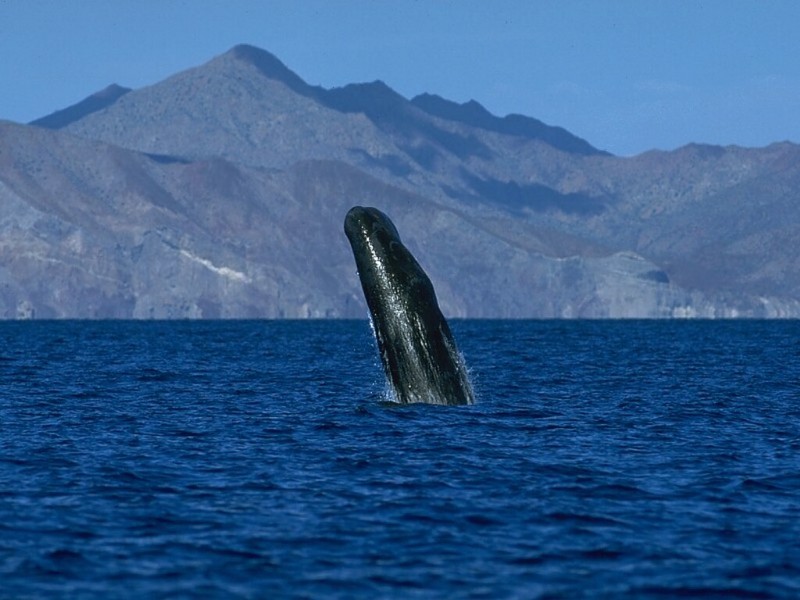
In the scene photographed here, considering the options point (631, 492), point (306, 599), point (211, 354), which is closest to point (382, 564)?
point (306, 599)

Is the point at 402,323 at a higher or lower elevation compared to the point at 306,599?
higher

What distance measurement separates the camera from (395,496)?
935 inches

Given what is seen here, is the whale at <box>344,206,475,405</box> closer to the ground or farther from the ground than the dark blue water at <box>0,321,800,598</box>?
farther from the ground

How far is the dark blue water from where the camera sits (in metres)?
18.4

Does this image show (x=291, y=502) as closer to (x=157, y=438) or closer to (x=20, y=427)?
(x=157, y=438)

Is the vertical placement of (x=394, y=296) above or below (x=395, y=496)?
above

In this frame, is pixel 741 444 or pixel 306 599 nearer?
pixel 306 599

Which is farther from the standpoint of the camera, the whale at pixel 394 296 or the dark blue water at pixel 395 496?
the whale at pixel 394 296

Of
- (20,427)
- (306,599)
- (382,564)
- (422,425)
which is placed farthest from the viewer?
(20,427)

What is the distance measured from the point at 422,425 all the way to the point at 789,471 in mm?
7732

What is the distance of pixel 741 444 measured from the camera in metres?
31.4

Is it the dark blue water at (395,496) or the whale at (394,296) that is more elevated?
the whale at (394,296)

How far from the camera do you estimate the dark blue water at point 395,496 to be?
18422 mm

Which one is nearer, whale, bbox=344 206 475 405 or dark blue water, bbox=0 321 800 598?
dark blue water, bbox=0 321 800 598
